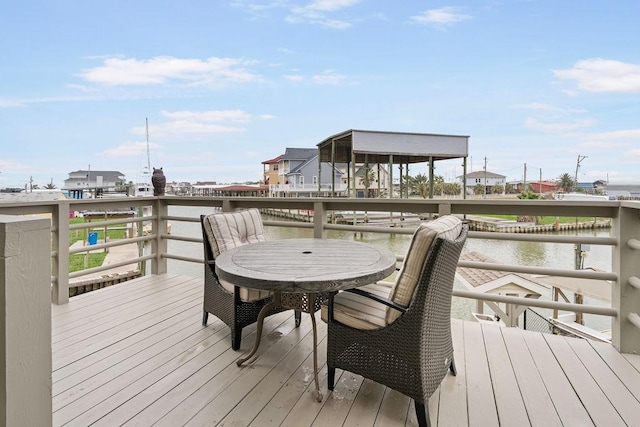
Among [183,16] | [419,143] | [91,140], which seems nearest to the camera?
[183,16]

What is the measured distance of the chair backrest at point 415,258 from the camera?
1.55m

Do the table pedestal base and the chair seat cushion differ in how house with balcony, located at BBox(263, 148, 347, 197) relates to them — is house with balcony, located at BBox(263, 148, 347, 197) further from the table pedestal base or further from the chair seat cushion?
the chair seat cushion

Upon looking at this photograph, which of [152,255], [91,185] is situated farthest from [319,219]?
[91,185]

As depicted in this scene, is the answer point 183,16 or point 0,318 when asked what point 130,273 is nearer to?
point 183,16

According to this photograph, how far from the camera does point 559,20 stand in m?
10.0

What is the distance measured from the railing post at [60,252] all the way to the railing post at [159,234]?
37.2 inches

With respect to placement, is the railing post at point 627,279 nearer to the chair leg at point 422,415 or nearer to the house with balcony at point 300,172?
the chair leg at point 422,415

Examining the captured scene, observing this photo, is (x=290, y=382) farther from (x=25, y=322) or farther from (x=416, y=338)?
(x=25, y=322)

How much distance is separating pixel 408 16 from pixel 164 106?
1107 cm

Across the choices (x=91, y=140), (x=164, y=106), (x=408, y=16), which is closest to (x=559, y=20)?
(x=408, y=16)

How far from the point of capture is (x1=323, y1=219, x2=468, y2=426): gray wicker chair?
5.10 feet

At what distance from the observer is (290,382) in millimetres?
1959

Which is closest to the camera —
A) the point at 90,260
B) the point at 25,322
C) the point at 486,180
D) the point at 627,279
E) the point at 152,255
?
the point at 25,322

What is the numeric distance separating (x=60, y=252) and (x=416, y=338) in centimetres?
322
